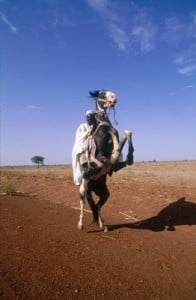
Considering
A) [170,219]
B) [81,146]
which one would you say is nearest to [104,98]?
[81,146]

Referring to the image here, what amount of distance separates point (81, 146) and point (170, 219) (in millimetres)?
3518

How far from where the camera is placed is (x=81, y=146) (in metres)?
6.84

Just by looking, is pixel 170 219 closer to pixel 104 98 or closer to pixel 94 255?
pixel 104 98

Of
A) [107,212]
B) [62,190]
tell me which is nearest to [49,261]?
[107,212]

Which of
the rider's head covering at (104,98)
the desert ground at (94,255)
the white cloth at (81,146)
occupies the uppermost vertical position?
the rider's head covering at (104,98)

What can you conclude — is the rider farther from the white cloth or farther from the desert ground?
the desert ground

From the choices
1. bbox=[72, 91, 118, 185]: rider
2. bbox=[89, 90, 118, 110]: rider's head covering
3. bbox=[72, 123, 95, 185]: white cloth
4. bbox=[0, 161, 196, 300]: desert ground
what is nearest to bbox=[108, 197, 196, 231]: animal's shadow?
bbox=[0, 161, 196, 300]: desert ground

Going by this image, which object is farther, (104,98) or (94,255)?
(104,98)

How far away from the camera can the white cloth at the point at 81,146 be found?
22.1ft

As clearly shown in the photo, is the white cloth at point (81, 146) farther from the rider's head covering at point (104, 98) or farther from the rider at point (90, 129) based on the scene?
the rider's head covering at point (104, 98)

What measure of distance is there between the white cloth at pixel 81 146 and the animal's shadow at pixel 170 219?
137cm

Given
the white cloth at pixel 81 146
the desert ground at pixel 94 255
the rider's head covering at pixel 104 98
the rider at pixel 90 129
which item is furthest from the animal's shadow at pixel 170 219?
the rider's head covering at pixel 104 98

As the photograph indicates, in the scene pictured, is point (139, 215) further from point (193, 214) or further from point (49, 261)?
point (49, 261)

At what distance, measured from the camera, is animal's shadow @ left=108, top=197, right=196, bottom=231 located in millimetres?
8037
